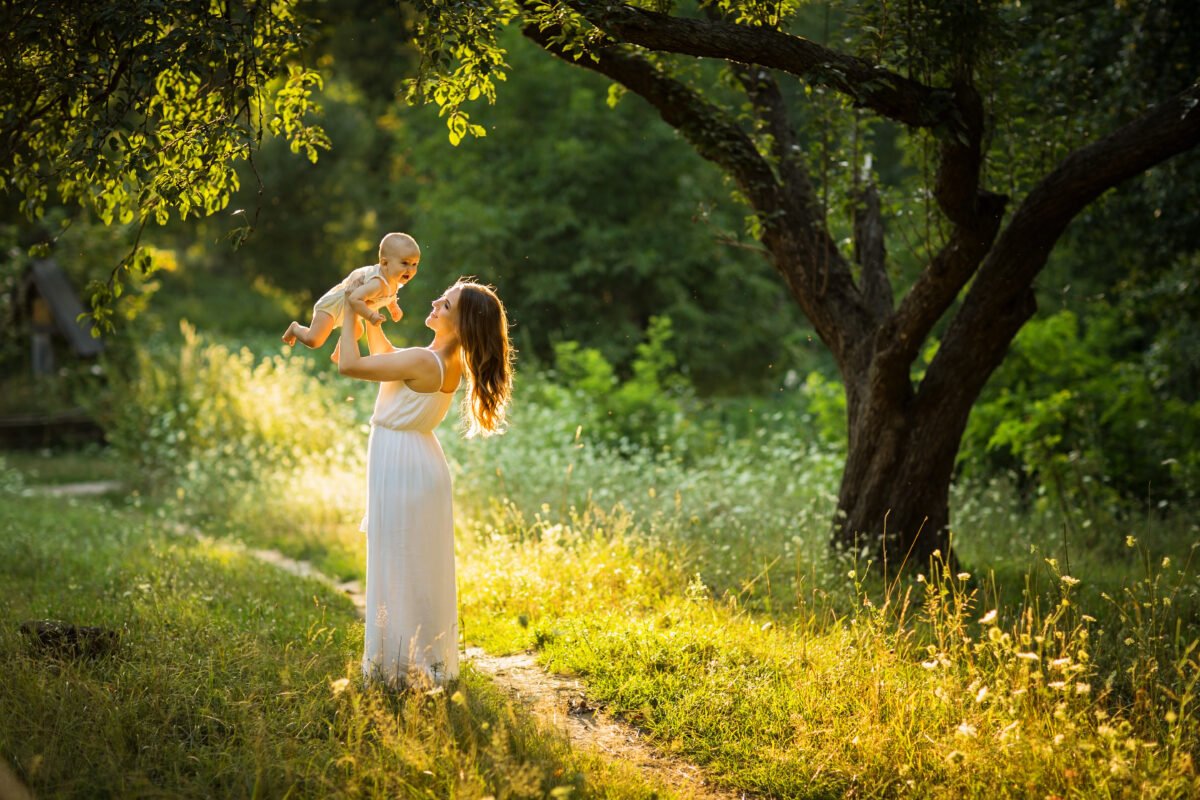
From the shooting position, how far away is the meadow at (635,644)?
3584 millimetres

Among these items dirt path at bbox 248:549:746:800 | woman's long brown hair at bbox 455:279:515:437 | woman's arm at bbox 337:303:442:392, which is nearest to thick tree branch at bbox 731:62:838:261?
woman's long brown hair at bbox 455:279:515:437

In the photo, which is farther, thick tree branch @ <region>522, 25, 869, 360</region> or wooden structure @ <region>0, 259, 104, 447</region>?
wooden structure @ <region>0, 259, 104, 447</region>

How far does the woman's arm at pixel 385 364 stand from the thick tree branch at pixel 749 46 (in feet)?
6.36

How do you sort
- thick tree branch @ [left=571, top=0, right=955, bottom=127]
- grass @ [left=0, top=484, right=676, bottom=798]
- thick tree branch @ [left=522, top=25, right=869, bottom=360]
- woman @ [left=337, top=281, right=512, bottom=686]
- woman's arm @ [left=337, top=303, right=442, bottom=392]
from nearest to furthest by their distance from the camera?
grass @ [left=0, top=484, right=676, bottom=798] → woman's arm @ [left=337, top=303, right=442, bottom=392] → woman @ [left=337, top=281, right=512, bottom=686] → thick tree branch @ [left=571, top=0, right=955, bottom=127] → thick tree branch @ [left=522, top=25, right=869, bottom=360]

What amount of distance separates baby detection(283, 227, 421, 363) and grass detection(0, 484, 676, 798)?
159 centimetres

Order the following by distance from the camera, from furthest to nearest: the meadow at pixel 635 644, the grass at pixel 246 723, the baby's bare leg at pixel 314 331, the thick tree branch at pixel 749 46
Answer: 1. the thick tree branch at pixel 749 46
2. the baby's bare leg at pixel 314 331
3. the meadow at pixel 635 644
4. the grass at pixel 246 723

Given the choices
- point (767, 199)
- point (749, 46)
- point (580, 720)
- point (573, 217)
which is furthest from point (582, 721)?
point (573, 217)

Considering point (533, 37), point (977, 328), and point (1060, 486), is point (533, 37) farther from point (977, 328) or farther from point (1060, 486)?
point (1060, 486)

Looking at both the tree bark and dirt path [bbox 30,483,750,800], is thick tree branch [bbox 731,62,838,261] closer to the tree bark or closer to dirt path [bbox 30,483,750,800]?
the tree bark

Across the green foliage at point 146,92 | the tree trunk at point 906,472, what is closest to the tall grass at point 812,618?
the tree trunk at point 906,472

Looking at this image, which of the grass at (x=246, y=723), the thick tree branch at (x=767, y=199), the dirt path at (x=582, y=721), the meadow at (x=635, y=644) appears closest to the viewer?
the grass at (x=246, y=723)

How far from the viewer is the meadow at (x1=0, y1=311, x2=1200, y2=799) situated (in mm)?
3584

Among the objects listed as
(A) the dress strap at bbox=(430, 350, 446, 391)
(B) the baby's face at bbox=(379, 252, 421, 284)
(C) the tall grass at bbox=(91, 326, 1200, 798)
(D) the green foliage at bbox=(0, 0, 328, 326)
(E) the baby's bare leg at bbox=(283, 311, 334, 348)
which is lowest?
(C) the tall grass at bbox=(91, 326, 1200, 798)

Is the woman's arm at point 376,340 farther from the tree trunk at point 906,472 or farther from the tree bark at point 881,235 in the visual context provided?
the tree trunk at point 906,472
